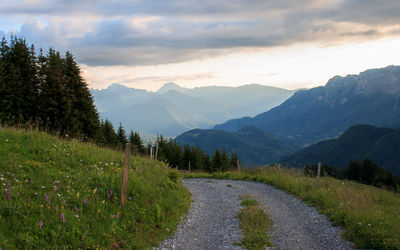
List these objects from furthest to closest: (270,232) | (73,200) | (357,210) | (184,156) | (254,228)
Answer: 1. (184,156)
2. (357,210)
3. (254,228)
4. (270,232)
5. (73,200)

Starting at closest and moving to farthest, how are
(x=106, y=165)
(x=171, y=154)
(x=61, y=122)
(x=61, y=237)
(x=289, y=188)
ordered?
(x=61, y=237), (x=106, y=165), (x=289, y=188), (x=61, y=122), (x=171, y=154)

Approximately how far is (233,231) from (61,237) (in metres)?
6.06

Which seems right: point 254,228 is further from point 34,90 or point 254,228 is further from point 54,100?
point 34,90

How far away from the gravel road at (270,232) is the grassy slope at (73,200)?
77 cm

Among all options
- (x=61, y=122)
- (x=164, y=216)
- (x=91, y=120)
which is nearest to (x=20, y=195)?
(x=164, y=216)

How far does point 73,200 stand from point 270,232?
7209mm

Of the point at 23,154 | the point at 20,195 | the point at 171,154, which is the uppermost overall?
the point at 23,154

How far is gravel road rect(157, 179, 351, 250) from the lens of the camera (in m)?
9.31

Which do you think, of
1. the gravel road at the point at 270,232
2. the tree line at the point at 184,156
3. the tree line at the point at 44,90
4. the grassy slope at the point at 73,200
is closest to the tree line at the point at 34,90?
the tree line at the point at 44,90

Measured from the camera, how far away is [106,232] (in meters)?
8.40

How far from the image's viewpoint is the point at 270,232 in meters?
10.3

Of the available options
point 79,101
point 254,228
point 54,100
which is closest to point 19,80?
point 54,100

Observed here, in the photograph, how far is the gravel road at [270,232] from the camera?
9312mm

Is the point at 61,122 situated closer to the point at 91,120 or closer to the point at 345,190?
the point at 91,120
